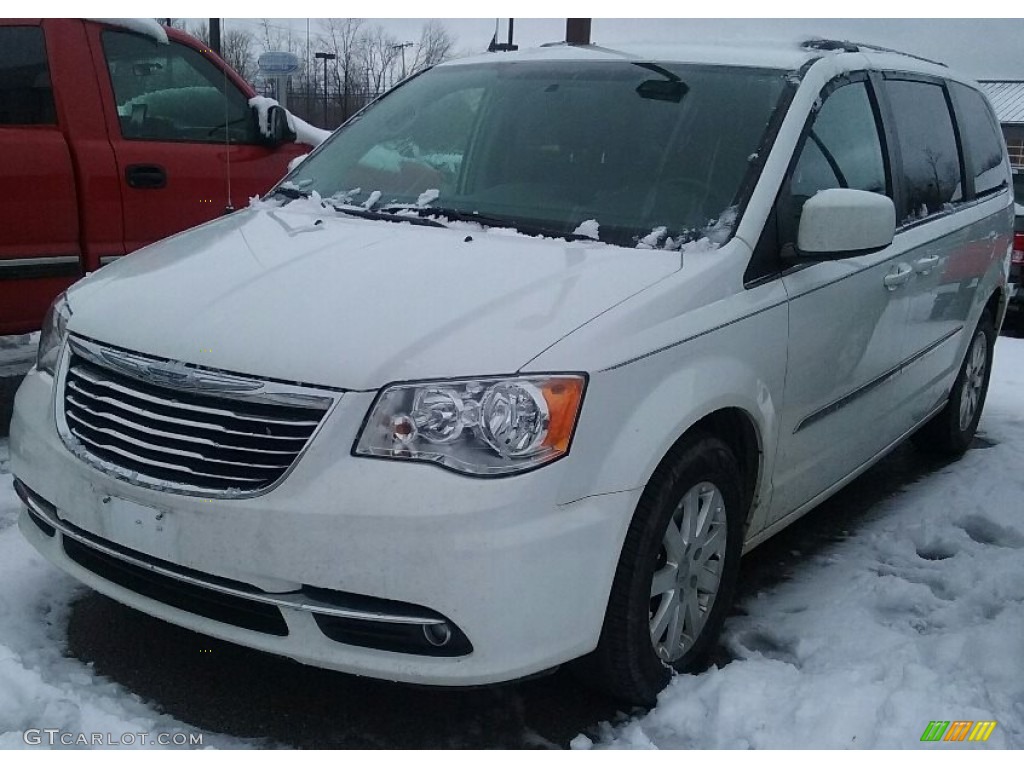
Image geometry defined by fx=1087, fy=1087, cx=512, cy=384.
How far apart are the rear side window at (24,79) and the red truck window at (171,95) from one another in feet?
1.09

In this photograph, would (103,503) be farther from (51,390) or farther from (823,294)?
(823,294)

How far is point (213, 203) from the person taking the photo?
578 cm

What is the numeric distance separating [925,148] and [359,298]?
8.96 feet

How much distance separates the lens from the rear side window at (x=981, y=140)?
493 centimetres

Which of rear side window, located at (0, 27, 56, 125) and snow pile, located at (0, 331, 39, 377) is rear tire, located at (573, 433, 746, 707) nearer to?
rear side window, located at (0, 27, 56, 125)

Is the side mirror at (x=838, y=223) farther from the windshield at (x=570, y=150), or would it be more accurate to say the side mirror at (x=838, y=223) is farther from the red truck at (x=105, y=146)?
the red truck at (x=105, y=146)

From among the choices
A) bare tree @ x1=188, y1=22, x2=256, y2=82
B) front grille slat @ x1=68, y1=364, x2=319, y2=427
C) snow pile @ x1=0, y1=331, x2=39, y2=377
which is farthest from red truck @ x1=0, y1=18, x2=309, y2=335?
bare tree @ x1=188, y1=22, x2=256, y2=82

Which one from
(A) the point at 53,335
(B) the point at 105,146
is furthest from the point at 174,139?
(A) the point at 53,335

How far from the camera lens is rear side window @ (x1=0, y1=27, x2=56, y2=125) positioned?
5055mm

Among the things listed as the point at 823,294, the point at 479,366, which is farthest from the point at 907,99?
the point at 479,366

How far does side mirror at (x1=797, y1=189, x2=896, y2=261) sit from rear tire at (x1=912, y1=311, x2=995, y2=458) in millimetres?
2125

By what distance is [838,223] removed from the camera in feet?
10.2

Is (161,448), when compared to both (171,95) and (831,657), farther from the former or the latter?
(171,95)

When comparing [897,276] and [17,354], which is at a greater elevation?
[897,276]
